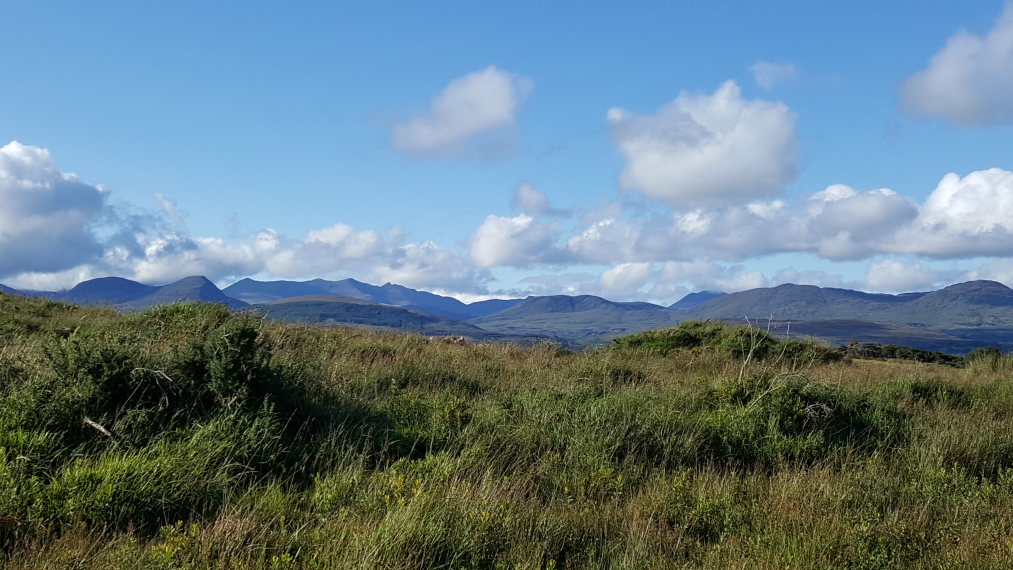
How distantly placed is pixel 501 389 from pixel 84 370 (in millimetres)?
5988

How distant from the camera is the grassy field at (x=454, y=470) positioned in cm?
504

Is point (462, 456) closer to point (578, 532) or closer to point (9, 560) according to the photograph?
point (578, 532)

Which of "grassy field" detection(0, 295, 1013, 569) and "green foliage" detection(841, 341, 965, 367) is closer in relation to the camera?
"grassy field" detection(0, 295, 1013, 569)

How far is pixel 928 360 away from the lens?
91.5 ft

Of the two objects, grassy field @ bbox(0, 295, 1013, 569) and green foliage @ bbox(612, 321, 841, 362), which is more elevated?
green foliage @ bbox(612, 321, 841, 362)

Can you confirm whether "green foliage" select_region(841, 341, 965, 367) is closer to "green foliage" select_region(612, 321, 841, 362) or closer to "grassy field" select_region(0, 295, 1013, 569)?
"green foliage" select_region(612, 321, 841, 362)

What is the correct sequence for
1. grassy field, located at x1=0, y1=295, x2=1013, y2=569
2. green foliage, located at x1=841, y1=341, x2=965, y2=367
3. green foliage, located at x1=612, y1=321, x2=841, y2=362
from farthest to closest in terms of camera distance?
green foliage, located at x1=841, y1=341, x2=965, y2=367 < green foliage, located at x1=612, y1=321, x2=841, y2=362 < grassy field, located at x1=0, y1=295, x2=1013, y2=569

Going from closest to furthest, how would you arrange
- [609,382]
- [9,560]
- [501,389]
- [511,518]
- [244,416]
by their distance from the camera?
[9,560] → [511,518] → [244,416] → [501,389] → [609,382]

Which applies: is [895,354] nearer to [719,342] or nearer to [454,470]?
[719,342]

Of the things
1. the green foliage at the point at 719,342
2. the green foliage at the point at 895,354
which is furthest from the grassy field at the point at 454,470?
the green foliage at the point at 895,354

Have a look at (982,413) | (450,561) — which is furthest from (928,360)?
(450,561)

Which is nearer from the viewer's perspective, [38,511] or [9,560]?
[9,560]

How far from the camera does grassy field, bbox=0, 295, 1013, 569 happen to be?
5.04m

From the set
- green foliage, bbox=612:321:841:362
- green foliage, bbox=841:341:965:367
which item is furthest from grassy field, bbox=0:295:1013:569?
green foliage, bbox=841:341:965:367
